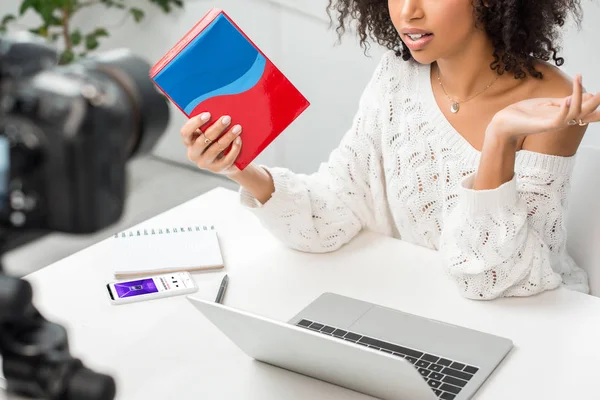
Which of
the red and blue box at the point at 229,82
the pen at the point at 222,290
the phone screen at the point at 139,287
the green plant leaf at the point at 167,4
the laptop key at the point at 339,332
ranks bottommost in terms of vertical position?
the green plant leaf at the point at 167,4

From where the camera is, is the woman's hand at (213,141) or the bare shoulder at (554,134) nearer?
the woman's hand at (213,141)

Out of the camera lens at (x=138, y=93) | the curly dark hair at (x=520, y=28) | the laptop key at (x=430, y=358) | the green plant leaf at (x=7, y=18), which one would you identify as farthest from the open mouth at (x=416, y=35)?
the green plant leaf at (x=7, y=18)

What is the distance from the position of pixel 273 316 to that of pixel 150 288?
0.73 ft

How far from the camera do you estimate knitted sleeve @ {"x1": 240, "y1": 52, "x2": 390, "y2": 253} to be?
1526 mm

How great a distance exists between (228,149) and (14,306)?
0.77m

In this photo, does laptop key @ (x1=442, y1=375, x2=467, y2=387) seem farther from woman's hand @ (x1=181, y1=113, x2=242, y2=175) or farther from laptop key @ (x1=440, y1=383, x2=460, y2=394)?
woman's hand @ (x1=181, y1=113, x2=242, y2=175)

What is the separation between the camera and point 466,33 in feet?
5.14

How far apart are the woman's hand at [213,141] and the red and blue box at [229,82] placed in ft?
0.04

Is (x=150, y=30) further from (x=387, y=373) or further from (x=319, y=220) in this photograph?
(x=387, y=373)

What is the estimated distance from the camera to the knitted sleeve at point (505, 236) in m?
1.36

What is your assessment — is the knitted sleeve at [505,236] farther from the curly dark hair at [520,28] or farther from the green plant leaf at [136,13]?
the green plant leaf at [136,13]

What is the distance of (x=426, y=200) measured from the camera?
169 centimetres

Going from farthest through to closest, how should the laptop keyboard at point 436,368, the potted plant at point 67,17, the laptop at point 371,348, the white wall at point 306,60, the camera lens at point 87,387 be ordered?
the potted plant at point 67,17 < the white wall at point 306,60 < the laptop keyboard at point 436,368 < the laptop at point 371,348 < the camera lens at point 87,387

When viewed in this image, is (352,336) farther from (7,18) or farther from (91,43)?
(7,18)
